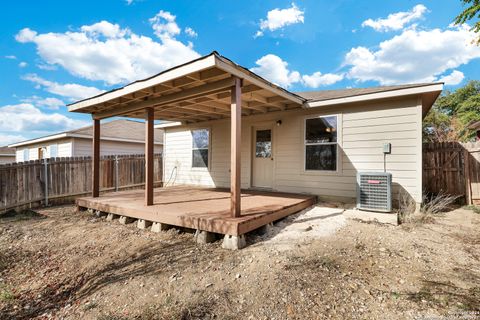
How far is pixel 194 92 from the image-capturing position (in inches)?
159

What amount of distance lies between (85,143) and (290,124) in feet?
34.6

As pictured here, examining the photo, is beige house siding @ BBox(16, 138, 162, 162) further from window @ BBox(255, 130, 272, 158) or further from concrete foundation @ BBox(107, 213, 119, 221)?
window @ BBox(255, 130, 272, 158)

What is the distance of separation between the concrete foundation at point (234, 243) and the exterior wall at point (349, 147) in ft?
10.7

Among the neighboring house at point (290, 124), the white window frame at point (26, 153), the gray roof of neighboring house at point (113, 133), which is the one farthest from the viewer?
the white window frame at point (26, 153)

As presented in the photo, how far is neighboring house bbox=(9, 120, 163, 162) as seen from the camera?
35.9ft

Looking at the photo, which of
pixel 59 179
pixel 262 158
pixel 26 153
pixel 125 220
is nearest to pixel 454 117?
pixel 262 158

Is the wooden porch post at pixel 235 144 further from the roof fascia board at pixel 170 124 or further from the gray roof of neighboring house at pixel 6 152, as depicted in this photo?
the gray roof of neighboring house at pixel 6 152

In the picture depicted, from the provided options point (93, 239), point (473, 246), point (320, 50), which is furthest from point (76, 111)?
point (320, 50)

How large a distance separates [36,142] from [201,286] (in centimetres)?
1552

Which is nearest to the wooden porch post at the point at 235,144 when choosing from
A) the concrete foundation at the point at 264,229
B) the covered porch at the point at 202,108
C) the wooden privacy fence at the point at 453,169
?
the covered porch at the point at 202,108

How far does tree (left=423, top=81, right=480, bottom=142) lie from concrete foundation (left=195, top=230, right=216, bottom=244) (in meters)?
17.3

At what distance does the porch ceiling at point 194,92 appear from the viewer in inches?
134

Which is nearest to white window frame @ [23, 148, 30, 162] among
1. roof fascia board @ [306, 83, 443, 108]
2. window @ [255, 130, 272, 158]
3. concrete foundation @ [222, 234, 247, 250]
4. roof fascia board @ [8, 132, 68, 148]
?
roof fascia board @ [8, 132, 68, 148]

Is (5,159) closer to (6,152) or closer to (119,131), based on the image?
(6,152)
